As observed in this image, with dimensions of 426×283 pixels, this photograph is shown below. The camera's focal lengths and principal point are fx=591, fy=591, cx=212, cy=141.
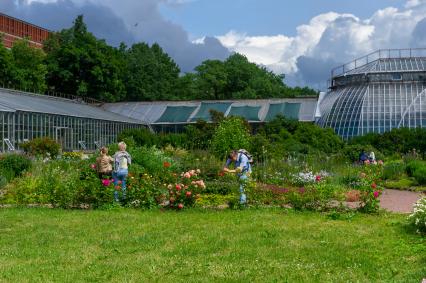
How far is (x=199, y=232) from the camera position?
954 cm

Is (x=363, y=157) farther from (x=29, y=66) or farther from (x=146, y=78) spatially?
(x=146, y=78)

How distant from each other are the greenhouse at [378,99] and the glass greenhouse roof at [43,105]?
16.3m

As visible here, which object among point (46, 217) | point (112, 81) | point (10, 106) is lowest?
point (46, 217)

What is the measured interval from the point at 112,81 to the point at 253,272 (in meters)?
47.9

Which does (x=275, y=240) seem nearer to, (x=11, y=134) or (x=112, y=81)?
(x=11, y=134)

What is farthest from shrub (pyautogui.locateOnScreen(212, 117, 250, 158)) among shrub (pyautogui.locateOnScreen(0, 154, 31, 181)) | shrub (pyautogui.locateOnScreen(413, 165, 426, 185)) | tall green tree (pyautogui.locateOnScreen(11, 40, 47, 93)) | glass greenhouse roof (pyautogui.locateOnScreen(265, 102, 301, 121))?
tall green tree (pyautogui.locateOnScreen(11, 40, 47, 93))

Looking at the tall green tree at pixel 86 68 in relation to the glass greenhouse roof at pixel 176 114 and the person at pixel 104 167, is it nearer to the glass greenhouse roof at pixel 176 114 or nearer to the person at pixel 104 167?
the glass greenhouse roof at pixel 176 114

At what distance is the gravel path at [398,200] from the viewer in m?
14.1

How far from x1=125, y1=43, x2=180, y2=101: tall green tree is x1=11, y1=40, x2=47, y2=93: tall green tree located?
12.6 m

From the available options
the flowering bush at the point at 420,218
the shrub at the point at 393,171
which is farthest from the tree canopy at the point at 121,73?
the flowering bush at the point at 420,218

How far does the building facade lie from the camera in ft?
247

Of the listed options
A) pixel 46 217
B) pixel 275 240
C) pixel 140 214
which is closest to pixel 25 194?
pixel 46 217

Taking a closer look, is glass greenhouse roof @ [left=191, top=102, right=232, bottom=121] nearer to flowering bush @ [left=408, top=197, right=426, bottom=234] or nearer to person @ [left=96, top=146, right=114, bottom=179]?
person @ [left=96, top=146, right=114, bottom=179]

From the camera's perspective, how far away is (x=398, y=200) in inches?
645
